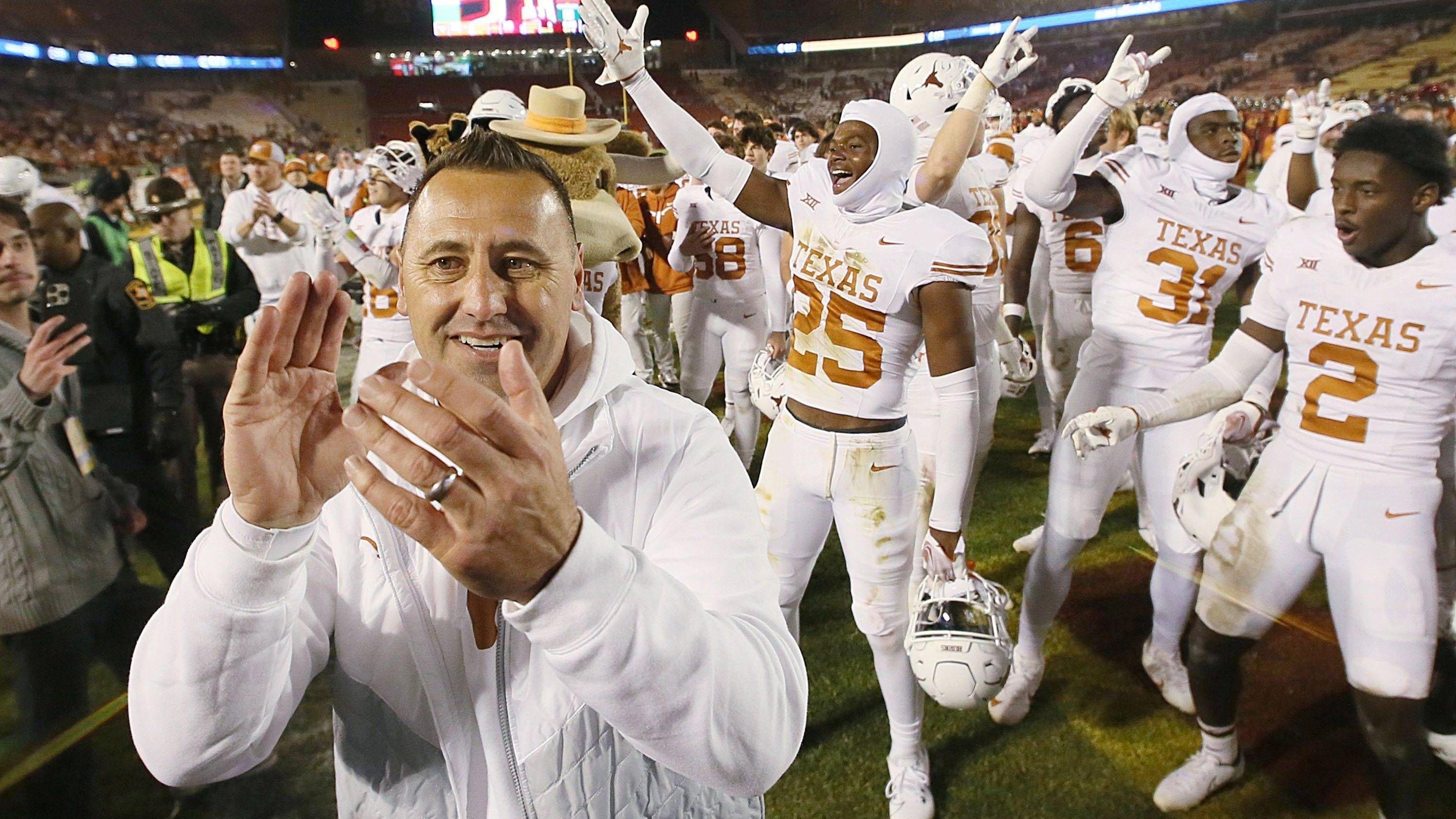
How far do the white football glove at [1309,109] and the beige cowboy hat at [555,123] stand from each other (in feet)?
4.58

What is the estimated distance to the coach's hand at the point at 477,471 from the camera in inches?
20.6

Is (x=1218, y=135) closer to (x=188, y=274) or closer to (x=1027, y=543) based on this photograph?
(x=1027, y=543)

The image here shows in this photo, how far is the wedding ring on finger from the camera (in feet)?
1.74

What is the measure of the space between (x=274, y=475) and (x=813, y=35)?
198cm

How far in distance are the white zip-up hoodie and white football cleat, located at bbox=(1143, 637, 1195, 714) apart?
162 cm

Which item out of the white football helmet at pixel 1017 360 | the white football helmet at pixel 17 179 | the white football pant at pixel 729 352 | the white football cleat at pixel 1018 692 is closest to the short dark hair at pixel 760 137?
the white football pant at pixel 729 352

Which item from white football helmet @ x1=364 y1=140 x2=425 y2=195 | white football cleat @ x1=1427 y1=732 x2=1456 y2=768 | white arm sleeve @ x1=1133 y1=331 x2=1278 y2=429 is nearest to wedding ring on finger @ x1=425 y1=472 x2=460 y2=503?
white arm sleeve @ x1=1133 y1=331 x2=1278 y2=429

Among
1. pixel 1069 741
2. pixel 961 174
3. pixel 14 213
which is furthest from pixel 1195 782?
pixel 14 213

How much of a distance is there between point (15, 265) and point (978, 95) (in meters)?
2.15

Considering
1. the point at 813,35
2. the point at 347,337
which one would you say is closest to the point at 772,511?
the point at 813,35

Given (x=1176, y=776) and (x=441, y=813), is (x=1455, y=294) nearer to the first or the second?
(x=1176, y=776)

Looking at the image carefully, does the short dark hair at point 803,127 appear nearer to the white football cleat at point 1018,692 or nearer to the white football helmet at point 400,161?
the white football helmet at point 400,161

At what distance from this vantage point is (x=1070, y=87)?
6.68 ft

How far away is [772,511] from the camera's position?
6.68 ft
